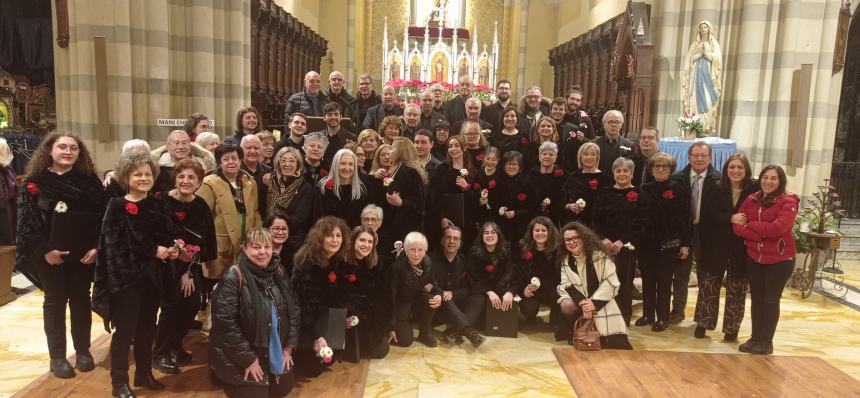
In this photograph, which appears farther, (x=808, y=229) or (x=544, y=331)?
(x=808, y=229)

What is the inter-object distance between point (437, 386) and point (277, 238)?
5.25 feet

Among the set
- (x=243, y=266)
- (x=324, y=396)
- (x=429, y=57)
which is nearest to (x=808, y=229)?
(x=324, y=396)

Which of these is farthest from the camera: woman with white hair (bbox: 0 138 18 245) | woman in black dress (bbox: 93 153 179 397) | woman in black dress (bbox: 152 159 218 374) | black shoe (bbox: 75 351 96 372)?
woman with white hair (bbox: 0 138 18 245)

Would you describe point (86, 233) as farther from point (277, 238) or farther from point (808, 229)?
point (808, 229)

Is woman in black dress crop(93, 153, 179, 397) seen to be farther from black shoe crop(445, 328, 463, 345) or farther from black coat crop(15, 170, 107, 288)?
black shoe crop(445, 328, 463, 345)

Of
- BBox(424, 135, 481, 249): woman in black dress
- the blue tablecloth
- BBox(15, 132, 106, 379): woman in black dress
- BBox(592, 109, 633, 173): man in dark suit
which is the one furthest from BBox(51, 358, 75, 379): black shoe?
the blue tablecloth

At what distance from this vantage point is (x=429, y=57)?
17.7 meters

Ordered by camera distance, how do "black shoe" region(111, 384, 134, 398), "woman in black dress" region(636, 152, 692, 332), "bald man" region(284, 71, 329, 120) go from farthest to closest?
"bald man" region(284, 71, 329, 120) < "woman in black dress" region(636, 152, 692, 332) < "black shoe" region(111, 384, 134, 398)

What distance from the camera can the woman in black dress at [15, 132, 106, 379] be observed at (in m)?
3.90

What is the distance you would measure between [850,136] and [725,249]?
8208 mm

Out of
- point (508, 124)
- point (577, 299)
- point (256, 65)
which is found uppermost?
point (256, 65)

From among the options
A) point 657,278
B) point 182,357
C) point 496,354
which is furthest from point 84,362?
point 657,278

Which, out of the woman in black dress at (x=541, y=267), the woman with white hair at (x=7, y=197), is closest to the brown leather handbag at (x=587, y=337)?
the woman in black dress at (x=541, y=267)

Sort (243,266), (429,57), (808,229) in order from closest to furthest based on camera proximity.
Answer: (243,266), (808,229), (429,57)
